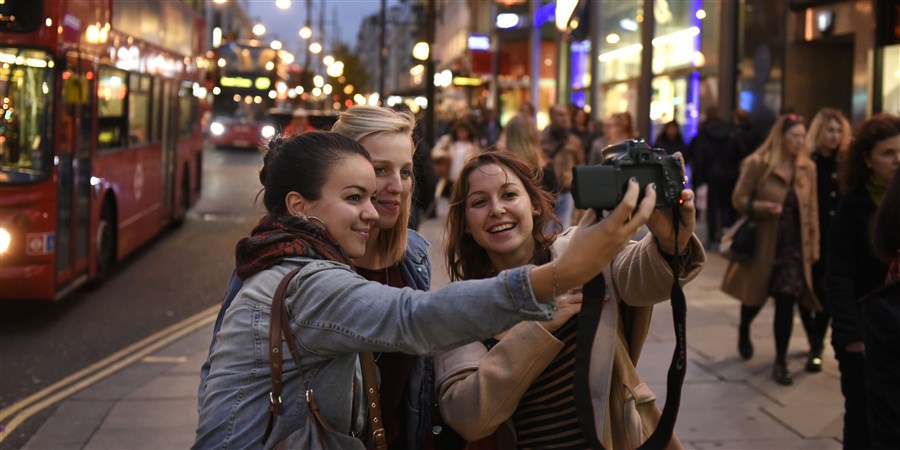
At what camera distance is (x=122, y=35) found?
11586mm

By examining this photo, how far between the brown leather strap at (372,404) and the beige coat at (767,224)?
5.44 meters

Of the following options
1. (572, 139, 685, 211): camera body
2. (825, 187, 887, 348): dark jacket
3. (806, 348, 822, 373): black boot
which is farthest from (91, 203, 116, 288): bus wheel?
(572, 139, 685, 211): camera body

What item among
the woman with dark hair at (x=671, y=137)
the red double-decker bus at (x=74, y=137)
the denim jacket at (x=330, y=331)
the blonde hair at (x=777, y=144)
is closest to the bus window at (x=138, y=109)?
the red double-decker bus at (x=74, y=137)

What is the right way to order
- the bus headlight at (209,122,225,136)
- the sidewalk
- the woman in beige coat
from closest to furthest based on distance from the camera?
the sidewalk, the woman in beige coat, the bus headlight at (209,122,225,136)

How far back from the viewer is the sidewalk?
19.2ft

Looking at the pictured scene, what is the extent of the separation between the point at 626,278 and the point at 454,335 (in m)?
0.78

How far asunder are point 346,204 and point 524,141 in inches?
237

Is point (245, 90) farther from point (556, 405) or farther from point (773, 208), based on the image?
point (556, 405)

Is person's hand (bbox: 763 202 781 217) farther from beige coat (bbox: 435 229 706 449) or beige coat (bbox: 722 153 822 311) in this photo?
beige coat (bbox: 435 229 706 449)

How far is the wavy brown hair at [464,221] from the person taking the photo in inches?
114

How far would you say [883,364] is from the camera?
2896mm

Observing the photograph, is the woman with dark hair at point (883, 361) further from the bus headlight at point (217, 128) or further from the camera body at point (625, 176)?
the bus headlight at point (217, 128)

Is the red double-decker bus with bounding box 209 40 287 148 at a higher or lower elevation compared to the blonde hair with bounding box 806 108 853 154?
higher

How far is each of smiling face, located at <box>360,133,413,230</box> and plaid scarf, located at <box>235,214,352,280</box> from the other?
0.66 meters
